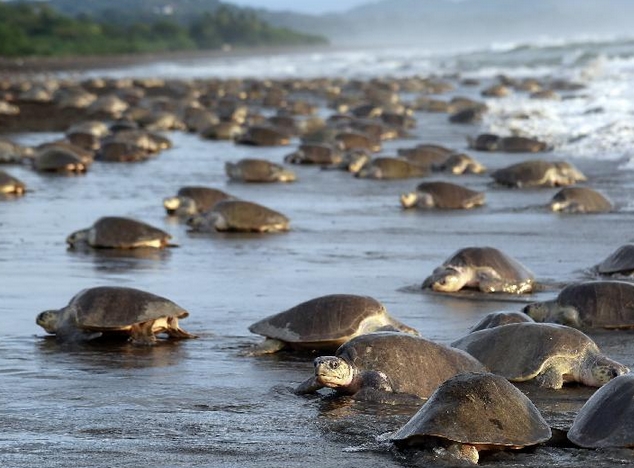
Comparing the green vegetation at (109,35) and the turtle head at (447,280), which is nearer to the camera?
the turtle head at (447,280)

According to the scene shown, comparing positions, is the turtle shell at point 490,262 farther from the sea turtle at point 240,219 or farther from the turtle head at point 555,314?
the sea turtle at point 240,219

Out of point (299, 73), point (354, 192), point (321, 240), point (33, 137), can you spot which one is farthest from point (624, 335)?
point (299, 73)

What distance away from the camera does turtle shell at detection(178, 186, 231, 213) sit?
11.6 meters

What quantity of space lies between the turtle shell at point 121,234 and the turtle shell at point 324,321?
3425 millimetres

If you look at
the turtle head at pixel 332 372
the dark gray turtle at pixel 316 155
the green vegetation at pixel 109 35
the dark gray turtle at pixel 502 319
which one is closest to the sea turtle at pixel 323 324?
the dark gray turtle at pixel 502 319

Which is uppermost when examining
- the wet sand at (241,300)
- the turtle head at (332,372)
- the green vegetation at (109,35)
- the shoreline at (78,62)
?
the green vegetation at (109,35)

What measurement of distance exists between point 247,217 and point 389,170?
167 inches

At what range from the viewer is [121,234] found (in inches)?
380

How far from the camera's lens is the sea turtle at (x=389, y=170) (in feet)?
47.9

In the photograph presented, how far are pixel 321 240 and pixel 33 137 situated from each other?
11454 mm

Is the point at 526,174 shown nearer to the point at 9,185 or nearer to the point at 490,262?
the point at 9,185

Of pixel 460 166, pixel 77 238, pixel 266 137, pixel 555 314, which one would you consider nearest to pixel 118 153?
pixel 266 137

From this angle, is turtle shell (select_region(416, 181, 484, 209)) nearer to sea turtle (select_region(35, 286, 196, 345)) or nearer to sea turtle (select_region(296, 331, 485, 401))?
sea turtle (select_region(35, 286, 196, 345))

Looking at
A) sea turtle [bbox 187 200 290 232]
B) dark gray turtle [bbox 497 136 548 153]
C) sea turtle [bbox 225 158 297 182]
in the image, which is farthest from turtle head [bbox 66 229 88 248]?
dark gray turtle [bbox 497 136 548 153]
